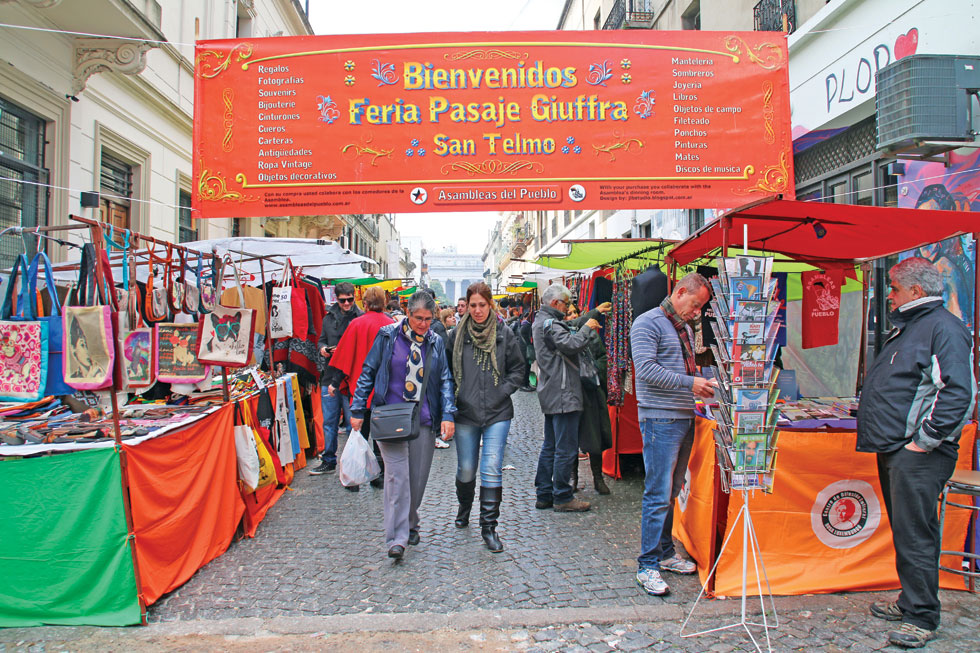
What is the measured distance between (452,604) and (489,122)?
120 inches

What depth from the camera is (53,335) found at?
3.41 m

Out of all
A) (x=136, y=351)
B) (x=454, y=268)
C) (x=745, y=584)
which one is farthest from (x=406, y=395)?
(x=454, y=268)

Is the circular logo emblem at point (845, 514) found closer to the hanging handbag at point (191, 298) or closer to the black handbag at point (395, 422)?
the black handbag at point (395, 422)

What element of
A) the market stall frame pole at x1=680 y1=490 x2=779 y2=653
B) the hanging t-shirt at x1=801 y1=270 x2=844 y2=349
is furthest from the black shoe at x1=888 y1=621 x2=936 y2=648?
the hanging t-shirt at x1=801 y1=270 x2=844 y2=349

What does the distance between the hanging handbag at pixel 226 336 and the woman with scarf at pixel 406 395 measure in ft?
3.64

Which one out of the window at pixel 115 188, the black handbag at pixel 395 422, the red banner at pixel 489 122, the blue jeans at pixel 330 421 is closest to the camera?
the red banner at pixel 489 122

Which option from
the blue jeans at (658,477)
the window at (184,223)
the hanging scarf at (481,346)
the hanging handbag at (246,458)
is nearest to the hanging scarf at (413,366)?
the hanging scarf at (481,346)

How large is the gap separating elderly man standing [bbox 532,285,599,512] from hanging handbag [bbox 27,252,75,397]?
3389 mm

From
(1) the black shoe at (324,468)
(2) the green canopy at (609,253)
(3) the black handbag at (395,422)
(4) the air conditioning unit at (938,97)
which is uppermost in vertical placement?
(4) the air conditioning unit at (938,97)

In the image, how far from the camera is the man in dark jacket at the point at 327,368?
6.39m

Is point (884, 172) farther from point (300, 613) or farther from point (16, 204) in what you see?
Answer: point (16, 204)

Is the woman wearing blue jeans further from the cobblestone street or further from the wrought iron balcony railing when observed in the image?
the wrought iron balcony railing

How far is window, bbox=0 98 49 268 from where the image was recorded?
21.9 feet

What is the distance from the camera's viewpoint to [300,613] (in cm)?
348
